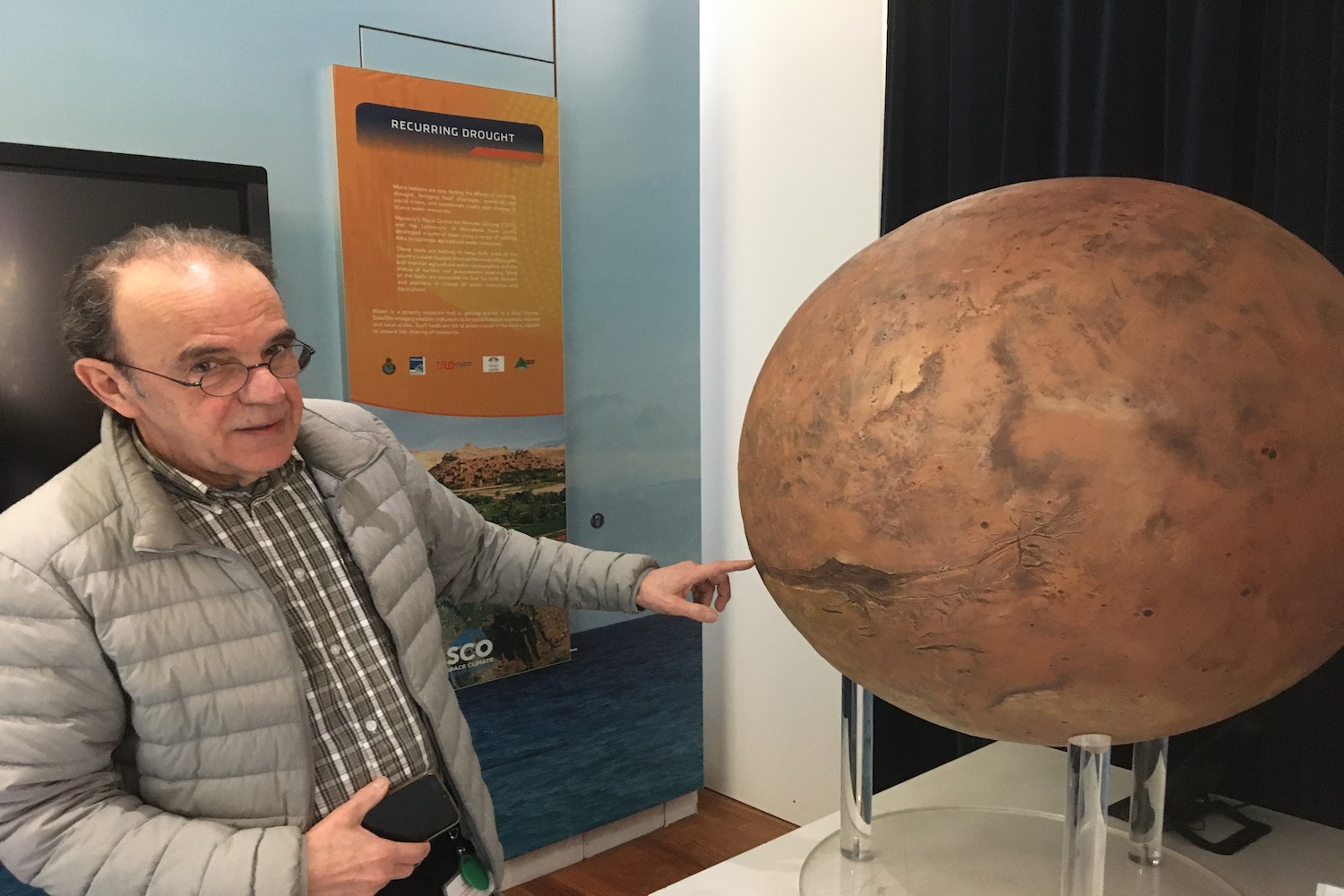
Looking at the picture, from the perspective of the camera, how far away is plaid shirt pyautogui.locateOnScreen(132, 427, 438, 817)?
53.4 inches

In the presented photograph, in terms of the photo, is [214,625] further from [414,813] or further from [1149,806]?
[1149,806]

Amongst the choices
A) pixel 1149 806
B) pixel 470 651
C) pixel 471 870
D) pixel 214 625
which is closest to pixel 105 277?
pixel 214 625

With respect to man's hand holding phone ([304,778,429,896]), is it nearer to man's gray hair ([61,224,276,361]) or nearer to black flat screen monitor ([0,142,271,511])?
man's gray hair ([61,224,276,361])

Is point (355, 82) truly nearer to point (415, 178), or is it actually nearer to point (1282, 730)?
point (415, 178)

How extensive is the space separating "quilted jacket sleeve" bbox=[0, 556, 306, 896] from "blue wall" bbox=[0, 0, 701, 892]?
1365 millimetres

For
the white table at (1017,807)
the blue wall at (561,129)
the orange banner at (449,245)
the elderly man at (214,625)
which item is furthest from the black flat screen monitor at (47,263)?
the white table at (1017,807)

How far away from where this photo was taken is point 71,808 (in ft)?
3.80

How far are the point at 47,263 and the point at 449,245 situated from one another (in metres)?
0.96

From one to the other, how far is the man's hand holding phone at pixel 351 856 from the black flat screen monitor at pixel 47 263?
1.16 m

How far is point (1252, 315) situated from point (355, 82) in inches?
89.0

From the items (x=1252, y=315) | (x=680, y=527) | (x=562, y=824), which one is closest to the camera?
(x=1252, y=315)

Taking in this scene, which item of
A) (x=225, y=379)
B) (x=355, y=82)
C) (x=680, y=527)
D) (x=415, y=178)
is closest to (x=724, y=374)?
(x=680, y=527)

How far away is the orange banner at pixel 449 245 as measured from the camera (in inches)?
97.2

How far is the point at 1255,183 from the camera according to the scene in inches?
67.0
